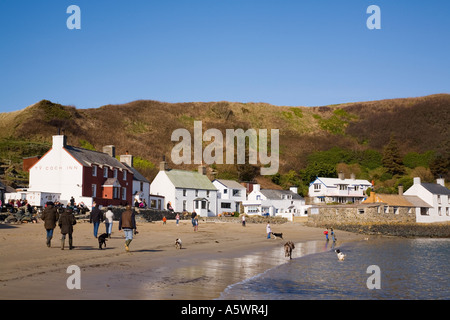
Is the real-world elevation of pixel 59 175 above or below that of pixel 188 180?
above

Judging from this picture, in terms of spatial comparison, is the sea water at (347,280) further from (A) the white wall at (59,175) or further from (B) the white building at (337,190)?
(B) the white building at (337,190)

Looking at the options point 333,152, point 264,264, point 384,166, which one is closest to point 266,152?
point 333,152

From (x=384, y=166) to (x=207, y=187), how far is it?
4438 cm

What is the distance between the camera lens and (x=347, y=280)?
2008cm

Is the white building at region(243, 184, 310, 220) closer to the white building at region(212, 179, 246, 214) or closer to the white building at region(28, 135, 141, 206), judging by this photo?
the white building at region(212, 179, 246, 214)

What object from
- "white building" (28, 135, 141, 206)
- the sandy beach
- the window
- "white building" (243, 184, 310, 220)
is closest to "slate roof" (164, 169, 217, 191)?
the window

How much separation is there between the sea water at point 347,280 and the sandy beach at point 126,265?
88 centimetres

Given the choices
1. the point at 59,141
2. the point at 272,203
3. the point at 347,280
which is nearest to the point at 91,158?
the point at 59,141

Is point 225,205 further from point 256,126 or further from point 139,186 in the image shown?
point 256,126

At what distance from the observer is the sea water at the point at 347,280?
1609 centimetres

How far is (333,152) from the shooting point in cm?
10725

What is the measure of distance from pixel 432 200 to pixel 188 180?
37552 millimetres
